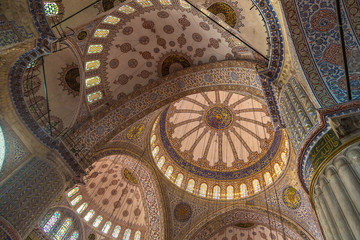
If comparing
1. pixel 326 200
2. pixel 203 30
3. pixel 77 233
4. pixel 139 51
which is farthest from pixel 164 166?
pixel 326 200

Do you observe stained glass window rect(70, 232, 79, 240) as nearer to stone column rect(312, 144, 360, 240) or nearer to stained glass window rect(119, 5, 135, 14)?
stained glass window rect(119, 5, 135, 14)

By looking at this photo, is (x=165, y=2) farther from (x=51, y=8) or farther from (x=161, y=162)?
(x=161, y=162)

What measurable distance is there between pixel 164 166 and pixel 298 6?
9447mm

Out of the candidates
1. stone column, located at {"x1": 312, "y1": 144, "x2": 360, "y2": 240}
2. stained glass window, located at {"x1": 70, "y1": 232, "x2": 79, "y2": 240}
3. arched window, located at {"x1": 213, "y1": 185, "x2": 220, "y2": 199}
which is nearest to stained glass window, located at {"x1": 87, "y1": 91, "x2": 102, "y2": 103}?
stained glass window, located at {"x1": 70, "y1": 232, "x2": 79, "y2": 240}

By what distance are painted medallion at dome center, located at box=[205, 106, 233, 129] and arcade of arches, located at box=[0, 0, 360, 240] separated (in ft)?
0.35

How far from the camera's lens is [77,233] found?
10.8 meters

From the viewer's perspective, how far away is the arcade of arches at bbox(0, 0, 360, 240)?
452 centimetres

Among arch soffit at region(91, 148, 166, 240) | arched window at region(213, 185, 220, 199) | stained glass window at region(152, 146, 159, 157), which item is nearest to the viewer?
arch soffit at region(91, 148, 166, 240)

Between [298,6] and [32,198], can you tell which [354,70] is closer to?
[298,6]

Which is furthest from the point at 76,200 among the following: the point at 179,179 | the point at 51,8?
the point at 51,8

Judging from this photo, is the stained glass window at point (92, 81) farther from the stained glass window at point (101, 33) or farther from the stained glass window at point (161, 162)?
the stained glass window at point (161, 162)

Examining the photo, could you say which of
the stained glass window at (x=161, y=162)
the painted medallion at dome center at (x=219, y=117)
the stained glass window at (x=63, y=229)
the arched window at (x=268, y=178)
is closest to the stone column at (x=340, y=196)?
the arched window at (x=268, y=178)

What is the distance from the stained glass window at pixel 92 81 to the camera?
849cm

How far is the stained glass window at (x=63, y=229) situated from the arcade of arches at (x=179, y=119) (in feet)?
0.20
